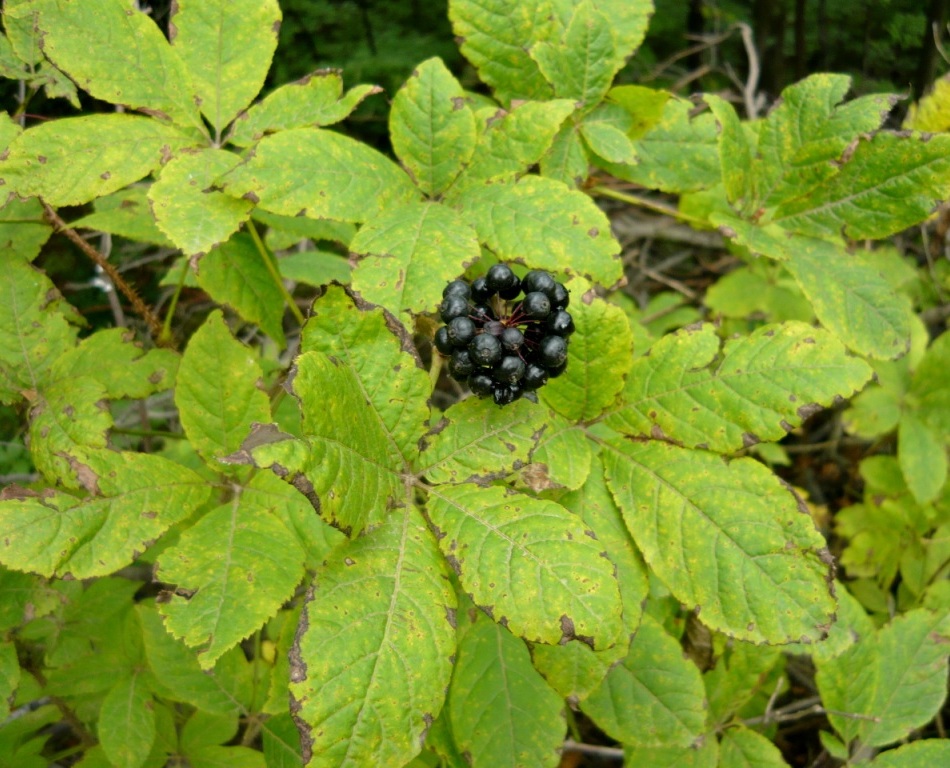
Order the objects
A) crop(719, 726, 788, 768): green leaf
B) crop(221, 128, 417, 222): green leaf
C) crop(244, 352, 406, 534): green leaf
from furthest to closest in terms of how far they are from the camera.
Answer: crop(719, 726, 788, 768): green leaf
crop(221, 128, 417, 222): green leaf
crop(244, 352, 406, 534): green leaf

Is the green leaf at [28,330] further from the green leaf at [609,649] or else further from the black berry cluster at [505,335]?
the green leaf at [609,649]

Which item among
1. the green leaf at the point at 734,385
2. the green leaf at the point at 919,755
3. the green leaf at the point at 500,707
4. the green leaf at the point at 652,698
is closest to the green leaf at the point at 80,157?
the green leaf at the point at 734,385

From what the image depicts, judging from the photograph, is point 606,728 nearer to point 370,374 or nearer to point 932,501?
point 370,374

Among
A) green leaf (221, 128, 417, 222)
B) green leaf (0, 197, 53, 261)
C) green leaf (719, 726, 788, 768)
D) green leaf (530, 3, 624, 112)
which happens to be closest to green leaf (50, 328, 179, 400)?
green leaf (0, 197, 53, 261)

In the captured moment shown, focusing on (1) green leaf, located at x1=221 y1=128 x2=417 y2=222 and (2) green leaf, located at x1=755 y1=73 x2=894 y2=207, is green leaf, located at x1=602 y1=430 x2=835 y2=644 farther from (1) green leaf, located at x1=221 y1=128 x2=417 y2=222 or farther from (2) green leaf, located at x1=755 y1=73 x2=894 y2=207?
(2) green leaf, located at x1=755 y1=73 x2=894 y2=207

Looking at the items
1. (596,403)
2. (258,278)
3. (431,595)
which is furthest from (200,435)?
(596,403)
